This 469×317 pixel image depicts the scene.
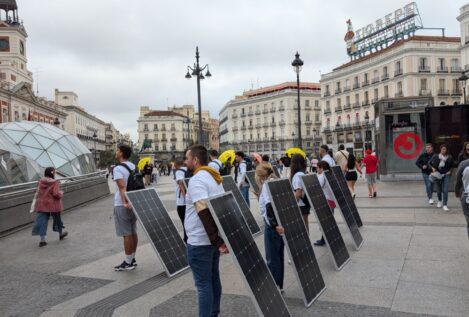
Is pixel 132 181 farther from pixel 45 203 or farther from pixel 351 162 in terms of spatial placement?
pixel 351 162

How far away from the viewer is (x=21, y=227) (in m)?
10.7

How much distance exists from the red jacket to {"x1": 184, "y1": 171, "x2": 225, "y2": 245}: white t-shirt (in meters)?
5.78

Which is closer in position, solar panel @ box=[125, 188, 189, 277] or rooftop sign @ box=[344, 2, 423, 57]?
solar panel @ box=[125, 188, 189, 277]

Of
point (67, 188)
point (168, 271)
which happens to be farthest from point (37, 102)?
point (168, 271)

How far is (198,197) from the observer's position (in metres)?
3.72

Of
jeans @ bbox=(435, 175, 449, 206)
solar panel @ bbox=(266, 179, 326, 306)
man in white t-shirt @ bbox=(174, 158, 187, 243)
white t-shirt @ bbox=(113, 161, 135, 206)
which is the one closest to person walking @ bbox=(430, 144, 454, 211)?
jeans @ bbox=(435, 175, 449, 206)

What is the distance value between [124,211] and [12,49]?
7895 centimetres

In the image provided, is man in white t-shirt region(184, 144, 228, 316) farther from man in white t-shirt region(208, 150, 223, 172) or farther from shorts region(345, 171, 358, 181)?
shorts region(345, 171, 358, 181)

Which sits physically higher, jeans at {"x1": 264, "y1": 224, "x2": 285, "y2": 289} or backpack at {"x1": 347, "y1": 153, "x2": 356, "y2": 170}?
backpack at {"x1": 347, "y1": 153, "x2": 356, "y2": 170}

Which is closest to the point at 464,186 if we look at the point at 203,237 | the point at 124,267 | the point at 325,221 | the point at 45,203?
the point at 325,221

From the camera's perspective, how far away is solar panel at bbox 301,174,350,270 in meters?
5.93

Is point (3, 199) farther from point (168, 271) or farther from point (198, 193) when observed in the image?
point (198, 193)

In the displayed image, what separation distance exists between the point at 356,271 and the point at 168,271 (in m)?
2.64

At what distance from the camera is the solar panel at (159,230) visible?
19.9 feet
